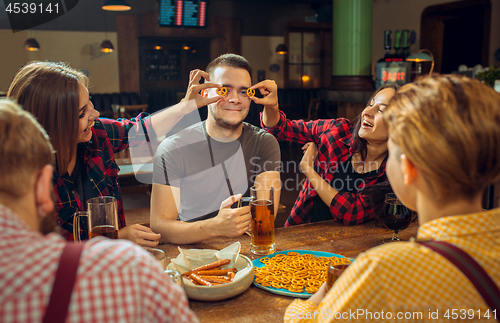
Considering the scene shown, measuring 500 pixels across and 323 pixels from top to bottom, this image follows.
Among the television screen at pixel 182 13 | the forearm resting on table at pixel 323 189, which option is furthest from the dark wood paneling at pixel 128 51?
the forearm resting on table at pixel 323 189

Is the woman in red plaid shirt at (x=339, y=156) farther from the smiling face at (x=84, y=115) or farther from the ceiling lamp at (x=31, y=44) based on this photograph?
the ceiling lamp at (x=31, y=44)

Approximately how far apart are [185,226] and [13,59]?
831 cm

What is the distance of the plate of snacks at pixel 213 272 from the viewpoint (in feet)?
3.38

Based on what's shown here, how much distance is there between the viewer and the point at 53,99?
1.46m

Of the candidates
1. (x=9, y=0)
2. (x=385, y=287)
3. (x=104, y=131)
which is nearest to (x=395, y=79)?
(x=104, y=131)

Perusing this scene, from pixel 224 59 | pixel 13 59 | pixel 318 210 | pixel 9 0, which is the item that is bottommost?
pixel 318 210

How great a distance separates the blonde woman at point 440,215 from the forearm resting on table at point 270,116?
140 centimetres

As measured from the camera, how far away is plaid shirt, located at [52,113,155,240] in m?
1.55

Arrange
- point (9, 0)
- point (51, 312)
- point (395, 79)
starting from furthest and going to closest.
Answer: point (9, 0) < point (395, 79) < point (51, 312)

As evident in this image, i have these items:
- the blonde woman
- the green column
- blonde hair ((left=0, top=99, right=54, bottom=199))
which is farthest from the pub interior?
the blonde woman

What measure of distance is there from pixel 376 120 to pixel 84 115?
1312 mm

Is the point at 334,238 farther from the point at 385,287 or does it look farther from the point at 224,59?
the point at 224,59

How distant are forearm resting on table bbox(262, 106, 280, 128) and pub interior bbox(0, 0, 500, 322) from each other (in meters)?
1.41

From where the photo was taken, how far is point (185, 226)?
148cm
